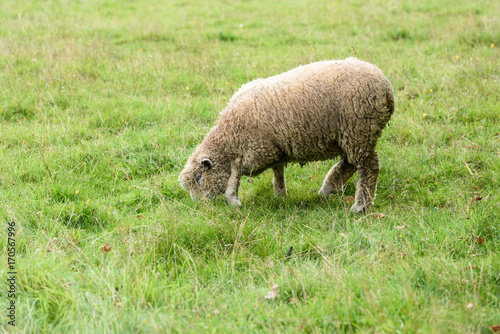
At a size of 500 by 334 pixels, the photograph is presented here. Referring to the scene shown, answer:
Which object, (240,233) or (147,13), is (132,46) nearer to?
(147,13)

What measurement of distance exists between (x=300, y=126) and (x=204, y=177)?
43.5 inches

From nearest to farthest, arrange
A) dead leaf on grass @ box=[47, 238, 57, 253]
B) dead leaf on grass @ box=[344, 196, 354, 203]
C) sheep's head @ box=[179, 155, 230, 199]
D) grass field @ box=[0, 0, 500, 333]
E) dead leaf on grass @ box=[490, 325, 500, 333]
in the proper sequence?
dead leaf on grass @ box=[490, 325, 500, 333]
grass field @ box=[0, 0, 500, 333]
dead leaf on grass @ box=[47, 238, 57, 253]
sheep's head @ box=[179, 155, 230, 199]
dead leaf on grass @ box=[344, 196, 354, 203]

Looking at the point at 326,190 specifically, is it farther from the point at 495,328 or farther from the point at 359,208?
the point at 495,328

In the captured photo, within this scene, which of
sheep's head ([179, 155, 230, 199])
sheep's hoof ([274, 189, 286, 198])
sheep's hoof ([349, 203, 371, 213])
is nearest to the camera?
sheep's hoof ([349, 203, 371, 213])

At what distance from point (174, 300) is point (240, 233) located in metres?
0.92

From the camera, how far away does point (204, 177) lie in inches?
186

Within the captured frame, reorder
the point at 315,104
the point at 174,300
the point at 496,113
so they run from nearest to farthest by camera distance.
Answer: the point at 174,300, the point at 315,104, the point at 496,113

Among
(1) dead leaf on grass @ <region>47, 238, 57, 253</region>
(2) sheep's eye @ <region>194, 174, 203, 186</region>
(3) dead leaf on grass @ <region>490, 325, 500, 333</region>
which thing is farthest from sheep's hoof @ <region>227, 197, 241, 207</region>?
(3) dead leaf on grass @ <region>490, 325, 500, 333</region>

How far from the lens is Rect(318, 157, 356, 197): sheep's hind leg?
200 inches

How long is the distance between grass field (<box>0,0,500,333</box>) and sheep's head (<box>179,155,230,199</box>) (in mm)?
147

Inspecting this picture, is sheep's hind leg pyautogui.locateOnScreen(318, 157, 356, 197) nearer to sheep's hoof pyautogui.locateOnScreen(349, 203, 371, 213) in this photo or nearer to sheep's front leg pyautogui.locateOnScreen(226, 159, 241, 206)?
sheep's hoof pyautogui.locateOnScreen(349, 203, 371, 213)

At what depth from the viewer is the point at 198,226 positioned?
13.2 ft

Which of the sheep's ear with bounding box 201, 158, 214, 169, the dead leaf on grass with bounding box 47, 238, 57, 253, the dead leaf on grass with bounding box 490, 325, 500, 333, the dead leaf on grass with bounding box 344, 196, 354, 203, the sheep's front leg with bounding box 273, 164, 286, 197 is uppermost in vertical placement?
the sheep's ear with bounding box 201, 158, 214, 169

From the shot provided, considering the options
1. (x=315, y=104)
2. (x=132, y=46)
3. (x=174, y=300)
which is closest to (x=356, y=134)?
(x=315, y=104)
